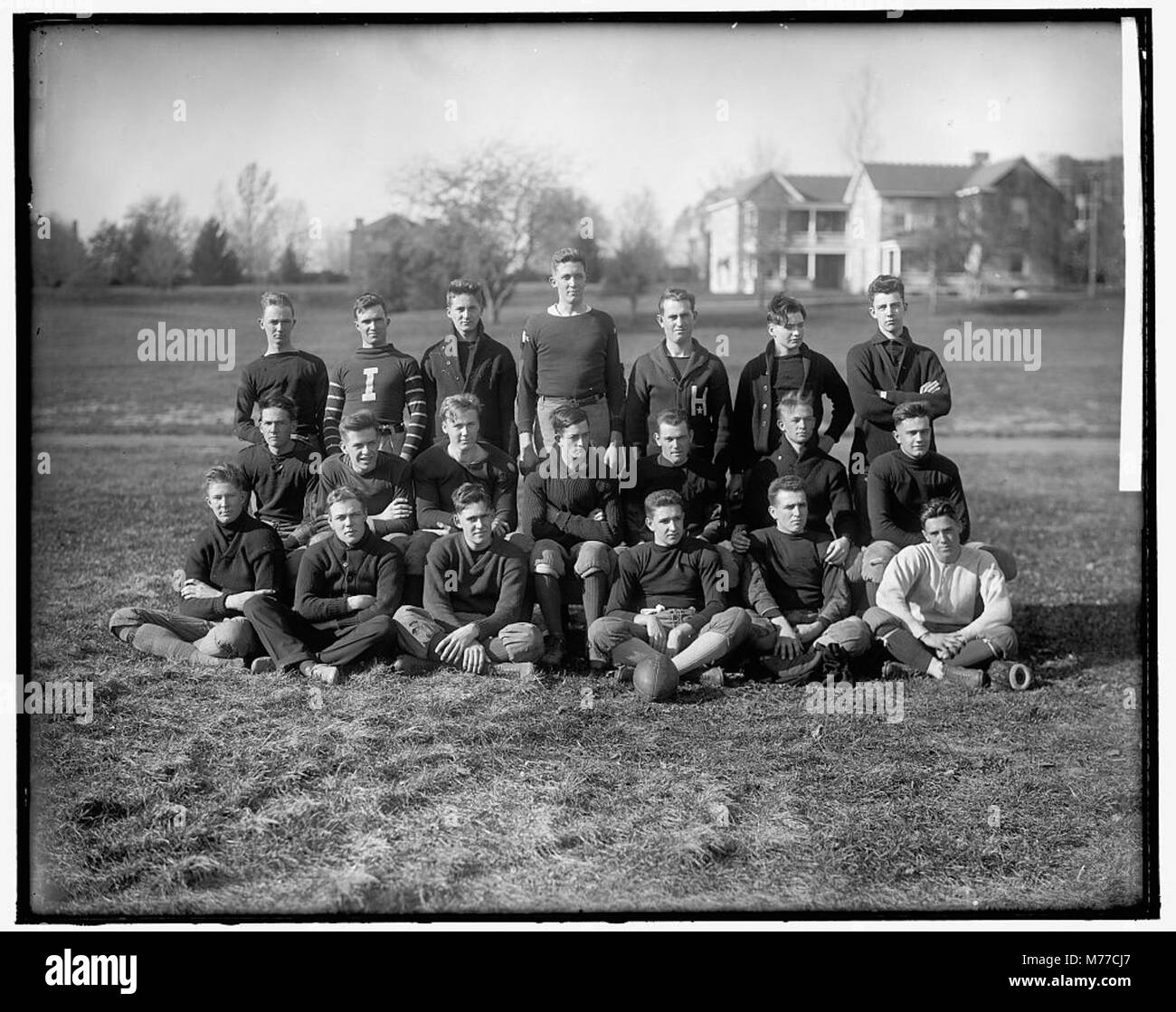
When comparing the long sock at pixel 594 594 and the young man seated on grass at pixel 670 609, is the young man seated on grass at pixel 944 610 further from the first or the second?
the long sock at pixel 594 594

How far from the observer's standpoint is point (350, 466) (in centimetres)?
598

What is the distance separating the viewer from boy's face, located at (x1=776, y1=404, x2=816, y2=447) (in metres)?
5.97

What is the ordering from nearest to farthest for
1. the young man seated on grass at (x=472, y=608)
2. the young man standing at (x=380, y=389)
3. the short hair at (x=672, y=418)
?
the young man seated on grass at (x=472, y=608), the short hair at (x=672, y=418), the young man standing at (x=380, y=389)

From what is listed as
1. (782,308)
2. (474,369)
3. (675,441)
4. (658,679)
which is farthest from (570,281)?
(658,679)

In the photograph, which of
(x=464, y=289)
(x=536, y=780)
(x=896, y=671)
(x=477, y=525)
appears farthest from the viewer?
(x=464, y=289)

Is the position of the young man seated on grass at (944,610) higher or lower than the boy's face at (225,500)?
lower

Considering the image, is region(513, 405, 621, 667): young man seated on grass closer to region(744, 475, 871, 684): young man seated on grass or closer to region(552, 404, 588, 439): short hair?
region(552, 404, 588, 439): short hair

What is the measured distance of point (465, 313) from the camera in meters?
6.04

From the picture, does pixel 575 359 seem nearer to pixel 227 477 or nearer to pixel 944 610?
pixel 227 477

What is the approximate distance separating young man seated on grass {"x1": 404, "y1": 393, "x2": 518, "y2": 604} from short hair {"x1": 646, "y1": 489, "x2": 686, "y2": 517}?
62 centimetres

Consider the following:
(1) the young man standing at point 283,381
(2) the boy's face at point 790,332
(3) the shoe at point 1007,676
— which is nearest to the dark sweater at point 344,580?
(1) the young man standing at point 283,381

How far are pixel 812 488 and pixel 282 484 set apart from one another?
2.42m

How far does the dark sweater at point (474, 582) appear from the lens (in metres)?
5.86
